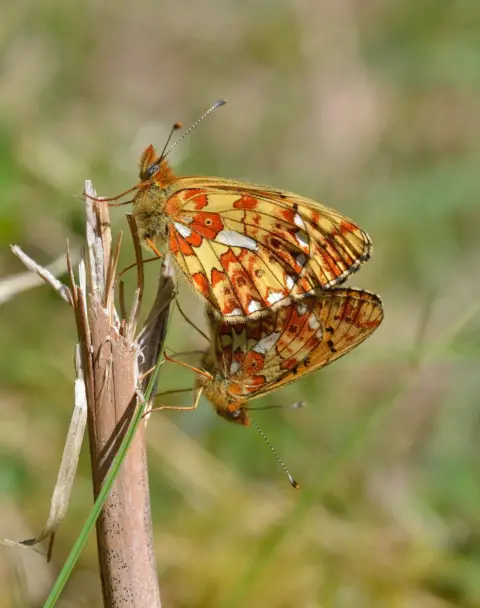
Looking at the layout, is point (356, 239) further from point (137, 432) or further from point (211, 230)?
point (137, 432)

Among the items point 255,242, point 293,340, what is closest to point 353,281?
point 255,242

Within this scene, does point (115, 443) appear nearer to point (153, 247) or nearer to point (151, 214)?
point (153, 247)

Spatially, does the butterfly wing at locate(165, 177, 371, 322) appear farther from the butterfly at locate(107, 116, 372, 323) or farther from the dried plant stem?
the dried plant stem

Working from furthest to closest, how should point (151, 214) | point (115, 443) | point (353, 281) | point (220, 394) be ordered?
point (353, 281) → point (151, 214) → point (220, 394) → point (115, 443)

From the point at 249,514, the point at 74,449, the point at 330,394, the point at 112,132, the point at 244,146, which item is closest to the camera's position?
the point at 74,449

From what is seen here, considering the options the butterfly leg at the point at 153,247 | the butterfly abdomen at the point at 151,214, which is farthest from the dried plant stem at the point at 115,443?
the butterfly abdomen at the point at 151,214

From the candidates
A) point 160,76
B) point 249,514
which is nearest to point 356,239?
point 249,514

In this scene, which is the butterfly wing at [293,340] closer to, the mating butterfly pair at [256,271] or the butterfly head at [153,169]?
the mating butterfly pair at [256,271]
